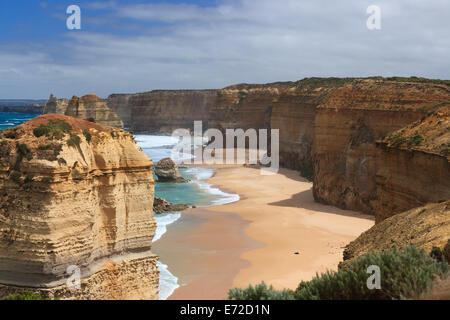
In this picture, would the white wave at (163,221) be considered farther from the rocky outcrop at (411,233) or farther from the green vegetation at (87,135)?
the rocky outcrop at (411,233)

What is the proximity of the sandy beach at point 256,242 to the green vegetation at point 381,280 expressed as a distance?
33.2 ft

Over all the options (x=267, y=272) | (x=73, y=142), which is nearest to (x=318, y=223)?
→ (x=267, y=272)

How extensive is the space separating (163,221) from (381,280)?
23.9 m

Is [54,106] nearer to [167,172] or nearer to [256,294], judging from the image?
[167,172]

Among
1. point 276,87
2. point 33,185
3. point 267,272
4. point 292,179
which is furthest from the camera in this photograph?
point 276,87

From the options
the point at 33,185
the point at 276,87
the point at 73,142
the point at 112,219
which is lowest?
the point at 112,219

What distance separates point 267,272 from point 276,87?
6079cm

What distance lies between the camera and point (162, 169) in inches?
1902

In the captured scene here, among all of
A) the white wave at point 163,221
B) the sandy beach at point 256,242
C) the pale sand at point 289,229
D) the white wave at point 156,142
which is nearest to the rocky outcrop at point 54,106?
the white wave at point 156,142

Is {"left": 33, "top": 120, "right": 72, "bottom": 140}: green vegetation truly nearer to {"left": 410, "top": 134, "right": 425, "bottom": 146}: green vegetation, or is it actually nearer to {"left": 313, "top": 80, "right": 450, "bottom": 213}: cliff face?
{"left": 410, "top": 134, "right": 425, "bottom": 146}: green vegetation

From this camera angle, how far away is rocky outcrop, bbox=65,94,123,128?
156 feet

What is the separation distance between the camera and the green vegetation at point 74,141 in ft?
43.2

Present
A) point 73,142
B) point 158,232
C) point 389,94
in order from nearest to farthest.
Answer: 1. point 73,142
2. point 158,232
3. point 389,94
